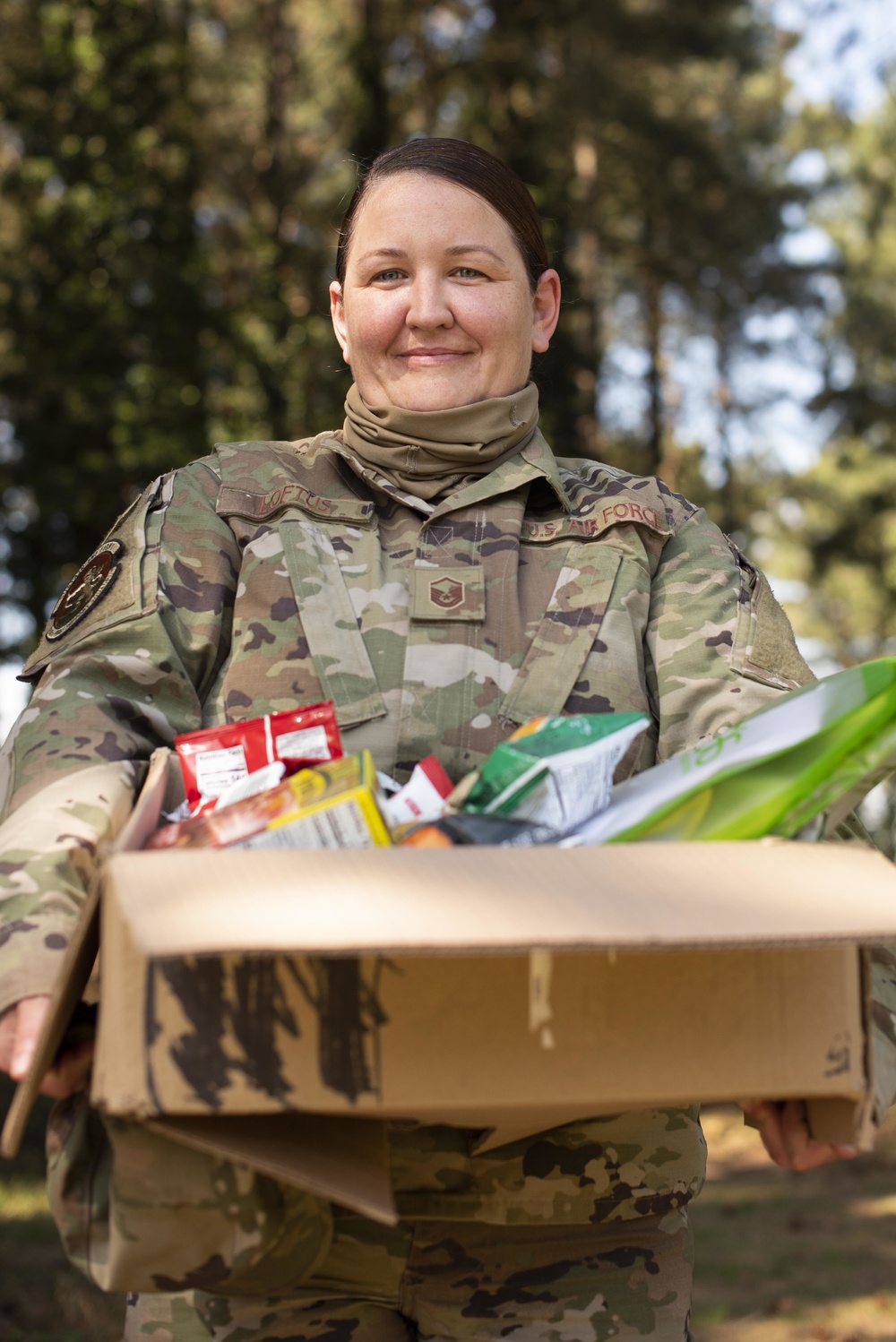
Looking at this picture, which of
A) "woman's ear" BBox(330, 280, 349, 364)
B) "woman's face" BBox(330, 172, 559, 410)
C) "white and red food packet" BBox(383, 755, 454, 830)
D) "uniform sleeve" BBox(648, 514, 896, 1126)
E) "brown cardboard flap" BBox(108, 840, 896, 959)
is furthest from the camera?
"woman's ear" BBox(330, 280, 349, 364)

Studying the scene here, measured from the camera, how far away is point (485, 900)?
1115 mm

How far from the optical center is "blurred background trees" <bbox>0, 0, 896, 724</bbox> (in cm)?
1145

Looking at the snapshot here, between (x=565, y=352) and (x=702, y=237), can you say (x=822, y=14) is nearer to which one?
(x=565, y=352)

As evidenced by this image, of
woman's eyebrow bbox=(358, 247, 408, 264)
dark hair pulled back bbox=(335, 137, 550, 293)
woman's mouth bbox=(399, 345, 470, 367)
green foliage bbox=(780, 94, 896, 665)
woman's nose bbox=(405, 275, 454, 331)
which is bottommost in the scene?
green foliage bbox=(780, 94, 896, 665)

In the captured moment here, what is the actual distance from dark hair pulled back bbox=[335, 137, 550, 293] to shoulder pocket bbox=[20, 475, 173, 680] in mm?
560

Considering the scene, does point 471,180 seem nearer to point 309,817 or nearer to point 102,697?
point 102,697

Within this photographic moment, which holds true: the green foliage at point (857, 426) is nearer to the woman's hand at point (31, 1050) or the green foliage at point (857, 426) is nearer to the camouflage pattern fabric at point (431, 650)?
the camouflage pattern fabric at point (431, 650)

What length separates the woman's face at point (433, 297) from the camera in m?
1.98

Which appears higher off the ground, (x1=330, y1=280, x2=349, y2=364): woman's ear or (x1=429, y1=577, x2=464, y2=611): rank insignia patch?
(x1=330, y1=280, x2=349, y2=364): woman's ear

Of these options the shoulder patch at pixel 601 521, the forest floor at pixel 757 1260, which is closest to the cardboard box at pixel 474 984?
the shoulder patch at pixel 601 521

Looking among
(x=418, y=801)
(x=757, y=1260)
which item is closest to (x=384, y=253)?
(x=418, y=801)

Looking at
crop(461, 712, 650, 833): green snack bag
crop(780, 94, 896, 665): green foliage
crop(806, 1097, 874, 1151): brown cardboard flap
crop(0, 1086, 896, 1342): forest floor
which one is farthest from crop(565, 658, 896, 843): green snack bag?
crop(780, 94, 896, 665): green foliage

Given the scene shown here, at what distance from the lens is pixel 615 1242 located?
1.69 m

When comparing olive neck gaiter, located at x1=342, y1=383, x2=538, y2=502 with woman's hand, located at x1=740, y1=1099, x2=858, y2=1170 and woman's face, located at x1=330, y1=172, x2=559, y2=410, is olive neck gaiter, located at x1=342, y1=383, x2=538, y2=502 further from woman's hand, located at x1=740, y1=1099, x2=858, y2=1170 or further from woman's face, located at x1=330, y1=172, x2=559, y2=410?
woman's hand, located at x1=740, y1=1099, x2=858, y2=1170
